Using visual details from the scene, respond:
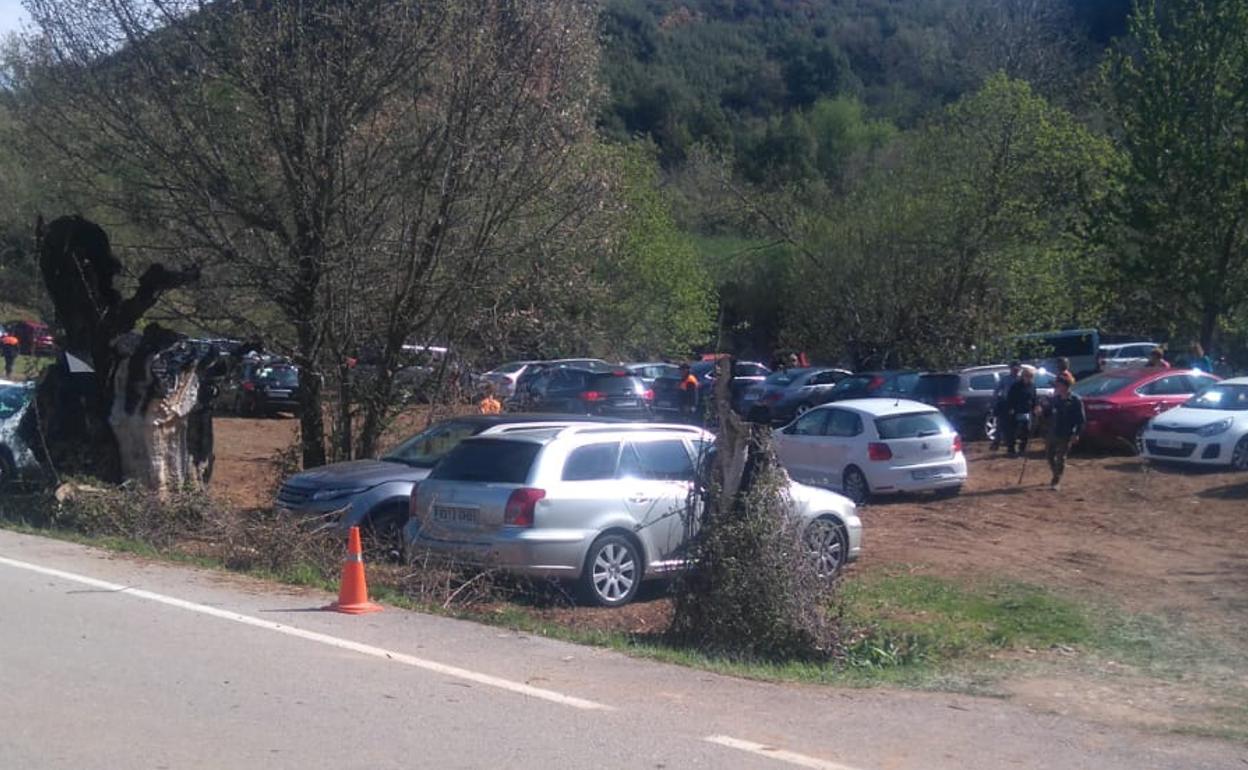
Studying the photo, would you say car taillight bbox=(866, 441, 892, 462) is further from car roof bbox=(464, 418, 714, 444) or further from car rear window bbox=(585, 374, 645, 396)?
car rear window bbox=(585, 374, 645, 396)

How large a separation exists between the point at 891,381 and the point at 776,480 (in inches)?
694

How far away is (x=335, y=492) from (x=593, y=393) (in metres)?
14.3

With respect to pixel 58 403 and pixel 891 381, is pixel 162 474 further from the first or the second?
pixel 891 381

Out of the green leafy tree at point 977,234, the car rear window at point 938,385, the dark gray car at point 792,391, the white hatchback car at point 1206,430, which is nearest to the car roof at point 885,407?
the white hatchback car at point 1206,430

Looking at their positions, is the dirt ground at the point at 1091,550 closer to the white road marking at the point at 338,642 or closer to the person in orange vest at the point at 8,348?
the white road marking at the point at 338,642

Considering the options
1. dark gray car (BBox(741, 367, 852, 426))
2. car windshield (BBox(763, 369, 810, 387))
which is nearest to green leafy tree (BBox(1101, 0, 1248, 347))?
dark gray car (BBox(741, 367, 852, 426))

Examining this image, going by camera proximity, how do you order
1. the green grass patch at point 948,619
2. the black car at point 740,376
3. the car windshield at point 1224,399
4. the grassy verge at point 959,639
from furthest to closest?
the black car at point 740,376 < the car windshield at point 1224,399 < the green grass patch at point 948,619 < the grassy verge at point 959,639

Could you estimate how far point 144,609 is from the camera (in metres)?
10.9

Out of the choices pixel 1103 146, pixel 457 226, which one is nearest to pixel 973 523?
pixel 457 226

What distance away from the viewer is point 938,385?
26.6 m

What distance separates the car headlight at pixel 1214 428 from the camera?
21375 mm

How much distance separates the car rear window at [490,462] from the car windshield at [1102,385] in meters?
14.9

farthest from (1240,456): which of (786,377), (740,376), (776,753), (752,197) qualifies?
(752,197)

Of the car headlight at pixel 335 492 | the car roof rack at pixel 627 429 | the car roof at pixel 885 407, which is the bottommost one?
the car headlight at pixel 335 492
